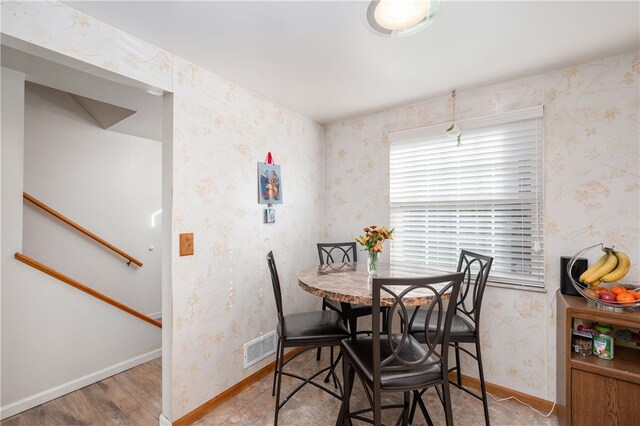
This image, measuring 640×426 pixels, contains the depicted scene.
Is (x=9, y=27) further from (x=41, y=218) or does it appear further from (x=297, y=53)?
(x=41, y=218)

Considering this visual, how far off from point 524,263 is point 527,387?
0.89 m

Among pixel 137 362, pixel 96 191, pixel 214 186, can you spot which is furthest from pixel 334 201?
pixel 96 191

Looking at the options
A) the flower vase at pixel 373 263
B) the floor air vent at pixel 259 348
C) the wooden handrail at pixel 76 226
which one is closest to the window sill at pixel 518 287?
the flower vase at pixel 373 263

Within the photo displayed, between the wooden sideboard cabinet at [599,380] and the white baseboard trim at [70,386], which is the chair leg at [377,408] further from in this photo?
the white baseboard trim at [70,386]

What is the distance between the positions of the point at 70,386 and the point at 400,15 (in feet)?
10.9

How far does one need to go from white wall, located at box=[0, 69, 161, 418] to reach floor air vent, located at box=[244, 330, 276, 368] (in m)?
1.25

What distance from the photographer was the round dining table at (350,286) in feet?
4.66

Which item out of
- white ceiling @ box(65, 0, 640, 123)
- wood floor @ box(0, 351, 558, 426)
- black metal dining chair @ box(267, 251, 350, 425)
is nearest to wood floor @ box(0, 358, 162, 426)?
wood floor @ box(0, 351, 558, 426)

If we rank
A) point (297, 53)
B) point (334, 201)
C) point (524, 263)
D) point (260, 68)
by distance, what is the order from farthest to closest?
point (334, 201)
point (524, 263)
point (260, 68)
point (297, 53)

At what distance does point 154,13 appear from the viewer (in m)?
1.42

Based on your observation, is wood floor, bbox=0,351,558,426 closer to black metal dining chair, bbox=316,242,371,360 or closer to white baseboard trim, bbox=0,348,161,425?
white baseboard trim, bbox=0,348,161,425

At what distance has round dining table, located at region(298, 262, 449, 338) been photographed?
142 centimetres

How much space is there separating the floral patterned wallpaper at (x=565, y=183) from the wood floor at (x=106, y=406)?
2.45 meters

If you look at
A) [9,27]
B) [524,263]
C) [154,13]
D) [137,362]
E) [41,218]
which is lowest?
[137,362]
